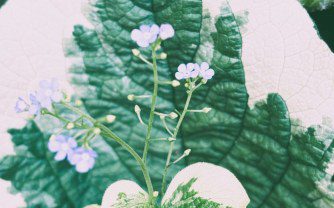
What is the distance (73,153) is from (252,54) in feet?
1.33

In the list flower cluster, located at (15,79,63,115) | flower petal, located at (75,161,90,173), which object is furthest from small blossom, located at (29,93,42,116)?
flower petal, located at (75,161,90,173)

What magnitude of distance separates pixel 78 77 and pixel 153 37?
0.34 meters

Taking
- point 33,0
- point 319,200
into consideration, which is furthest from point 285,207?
point 33,0

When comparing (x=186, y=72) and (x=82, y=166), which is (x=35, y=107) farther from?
(x=186, y=72)

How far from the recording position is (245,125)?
912 millimetres

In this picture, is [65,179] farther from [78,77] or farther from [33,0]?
[33,0]

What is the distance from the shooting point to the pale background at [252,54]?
31.7 inches

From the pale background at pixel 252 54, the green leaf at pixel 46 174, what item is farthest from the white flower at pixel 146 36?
the green leaf at pixel 46 174

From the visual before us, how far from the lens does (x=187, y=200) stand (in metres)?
0.83

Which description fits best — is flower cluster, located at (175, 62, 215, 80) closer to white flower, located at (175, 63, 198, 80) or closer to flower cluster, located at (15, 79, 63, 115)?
white flower, located at (175, 63, 198, 80)

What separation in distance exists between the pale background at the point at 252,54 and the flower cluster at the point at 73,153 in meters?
0.35

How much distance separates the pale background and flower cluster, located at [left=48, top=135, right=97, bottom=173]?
354 mm

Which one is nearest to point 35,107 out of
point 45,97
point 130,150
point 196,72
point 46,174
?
point 45,97

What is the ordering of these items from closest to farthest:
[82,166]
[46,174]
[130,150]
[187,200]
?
[82,166]
[130,150]
[187,200]
[46,174]
